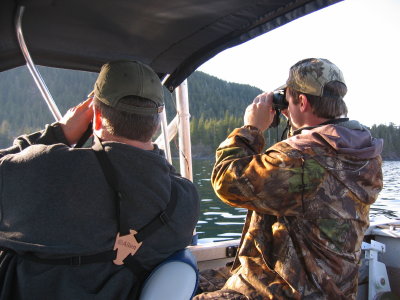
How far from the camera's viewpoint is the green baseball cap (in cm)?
155

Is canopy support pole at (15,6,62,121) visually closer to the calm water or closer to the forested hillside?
→ the forested hillside

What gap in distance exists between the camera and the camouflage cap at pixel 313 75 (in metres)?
2.09

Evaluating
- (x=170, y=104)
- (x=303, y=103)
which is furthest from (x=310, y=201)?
(x=170, y=104)

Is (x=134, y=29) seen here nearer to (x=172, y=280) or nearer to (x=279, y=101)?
(x=279, y=101)

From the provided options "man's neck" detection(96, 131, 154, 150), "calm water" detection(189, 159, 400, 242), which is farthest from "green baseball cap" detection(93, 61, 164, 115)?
"calm water" detection(189, 159, 400, 242)

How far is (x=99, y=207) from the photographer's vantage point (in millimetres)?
1421

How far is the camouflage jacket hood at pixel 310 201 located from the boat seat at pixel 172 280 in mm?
547

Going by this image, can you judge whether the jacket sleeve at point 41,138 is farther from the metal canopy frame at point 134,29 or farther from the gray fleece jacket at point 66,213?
the metal canopy frame at point 134,29

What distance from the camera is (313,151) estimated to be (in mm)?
1944

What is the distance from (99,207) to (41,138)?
1.81 feet

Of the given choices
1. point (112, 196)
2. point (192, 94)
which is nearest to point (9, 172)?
point (112, 196)

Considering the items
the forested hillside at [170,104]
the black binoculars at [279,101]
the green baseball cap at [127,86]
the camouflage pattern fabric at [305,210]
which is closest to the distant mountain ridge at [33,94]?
the forested hillside at [170,104]

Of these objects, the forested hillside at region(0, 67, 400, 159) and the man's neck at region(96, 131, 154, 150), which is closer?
the man's neck at region(96, 131, 154, 150)

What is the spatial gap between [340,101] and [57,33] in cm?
194
